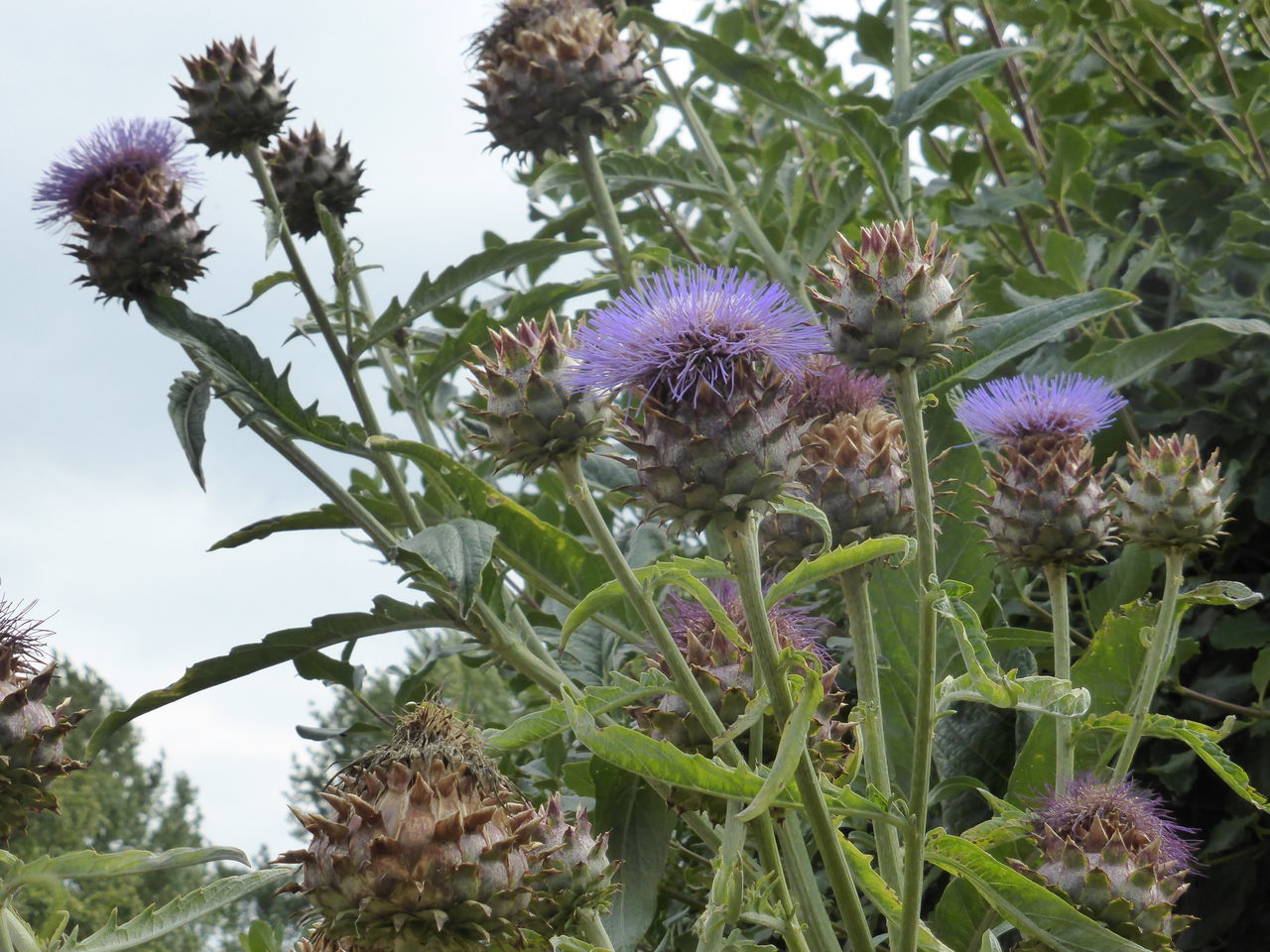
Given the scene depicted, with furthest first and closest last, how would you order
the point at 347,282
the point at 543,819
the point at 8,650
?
the point at 347,282 < the point at 8,650 < the point at 543,819

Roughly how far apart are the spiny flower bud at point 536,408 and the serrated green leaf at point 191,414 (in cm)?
80

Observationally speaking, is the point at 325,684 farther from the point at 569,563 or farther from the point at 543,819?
the point at 543,819

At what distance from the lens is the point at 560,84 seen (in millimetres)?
2525

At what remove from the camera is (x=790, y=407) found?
4.88ft

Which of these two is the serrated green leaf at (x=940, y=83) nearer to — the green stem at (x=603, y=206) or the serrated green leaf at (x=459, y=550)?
the green stem at (x=603, y=206)

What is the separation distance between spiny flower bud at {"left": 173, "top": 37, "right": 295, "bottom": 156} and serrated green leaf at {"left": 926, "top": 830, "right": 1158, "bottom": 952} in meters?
1.89

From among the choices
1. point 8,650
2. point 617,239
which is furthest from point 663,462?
point 617,239

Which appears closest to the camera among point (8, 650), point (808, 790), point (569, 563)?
point (808, 790)

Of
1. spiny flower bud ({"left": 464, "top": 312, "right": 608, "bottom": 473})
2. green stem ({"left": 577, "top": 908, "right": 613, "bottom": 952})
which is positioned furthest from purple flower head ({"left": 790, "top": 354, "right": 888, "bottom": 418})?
green stem ({"left": 577, "top": 908, "right": 613, "bottom": 952})

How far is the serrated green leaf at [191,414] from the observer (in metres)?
2.07

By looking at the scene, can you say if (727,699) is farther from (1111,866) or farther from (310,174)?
(310,174)

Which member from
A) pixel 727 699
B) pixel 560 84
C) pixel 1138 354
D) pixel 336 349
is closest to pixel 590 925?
pixel 727 699

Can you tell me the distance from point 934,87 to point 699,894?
1586 millimetres

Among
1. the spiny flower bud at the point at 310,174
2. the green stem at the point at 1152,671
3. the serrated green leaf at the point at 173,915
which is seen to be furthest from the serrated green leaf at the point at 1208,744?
the spiny flower bud at the point at 310,174
